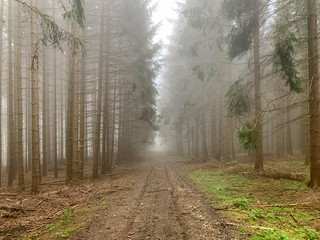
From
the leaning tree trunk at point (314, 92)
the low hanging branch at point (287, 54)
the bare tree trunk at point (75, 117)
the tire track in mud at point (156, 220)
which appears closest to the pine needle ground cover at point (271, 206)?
the leaning tree trunk at point (314, 92)

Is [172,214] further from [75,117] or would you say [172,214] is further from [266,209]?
[75,117]

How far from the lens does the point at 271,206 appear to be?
5.83 meters

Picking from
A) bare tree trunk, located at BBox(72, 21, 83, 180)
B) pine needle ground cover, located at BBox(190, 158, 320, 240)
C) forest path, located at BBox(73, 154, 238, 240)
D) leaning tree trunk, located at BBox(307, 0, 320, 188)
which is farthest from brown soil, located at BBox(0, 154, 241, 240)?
leaning tree trunk, located at BBox(307, 0, 320, 188)

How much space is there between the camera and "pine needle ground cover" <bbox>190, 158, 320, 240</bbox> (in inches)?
169

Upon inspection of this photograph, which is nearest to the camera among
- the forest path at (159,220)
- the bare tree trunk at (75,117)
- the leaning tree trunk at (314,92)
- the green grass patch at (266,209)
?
the green grass patch at (266,209)

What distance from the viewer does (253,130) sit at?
7992 millimetres

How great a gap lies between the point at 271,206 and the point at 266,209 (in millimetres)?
304

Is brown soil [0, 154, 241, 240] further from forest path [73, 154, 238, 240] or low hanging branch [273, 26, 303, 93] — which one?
low hanging branch [273, 26, 303, 93]

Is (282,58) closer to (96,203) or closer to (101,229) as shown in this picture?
(101,229)

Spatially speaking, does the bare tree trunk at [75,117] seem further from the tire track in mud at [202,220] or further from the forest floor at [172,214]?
the tire track in mud at [202,220]

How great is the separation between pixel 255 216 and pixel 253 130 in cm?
369

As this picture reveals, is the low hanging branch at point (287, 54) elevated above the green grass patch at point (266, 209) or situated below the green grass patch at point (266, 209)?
above

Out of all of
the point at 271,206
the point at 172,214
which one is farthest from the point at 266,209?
the point at 172,214

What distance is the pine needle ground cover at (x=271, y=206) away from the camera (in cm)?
430
